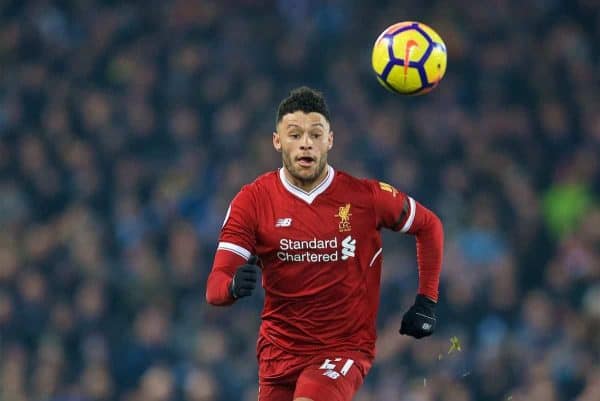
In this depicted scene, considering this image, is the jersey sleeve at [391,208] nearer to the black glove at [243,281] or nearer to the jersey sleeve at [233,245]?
the jersey sleeve at [233,245]

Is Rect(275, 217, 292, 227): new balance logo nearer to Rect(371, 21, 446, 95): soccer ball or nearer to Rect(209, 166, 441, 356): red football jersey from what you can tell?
Rect(209, 166, 441, 356): red football jersey

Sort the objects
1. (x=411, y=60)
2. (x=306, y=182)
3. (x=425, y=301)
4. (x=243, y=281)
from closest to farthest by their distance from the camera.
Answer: (x=243, y=281), (x=306, y=182), (x=425, y=301), (x=411, y=60)

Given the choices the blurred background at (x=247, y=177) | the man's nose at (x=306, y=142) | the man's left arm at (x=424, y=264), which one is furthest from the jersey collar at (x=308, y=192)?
the blurred background at (x=247, y=177)

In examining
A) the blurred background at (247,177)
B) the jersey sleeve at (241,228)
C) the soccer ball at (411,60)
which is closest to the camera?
the jersey sleeve at (241,228)

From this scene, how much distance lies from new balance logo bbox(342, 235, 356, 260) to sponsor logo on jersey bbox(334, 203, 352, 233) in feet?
0.15

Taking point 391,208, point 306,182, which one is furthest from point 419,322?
point 306,182

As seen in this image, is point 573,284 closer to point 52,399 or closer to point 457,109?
point 457,109

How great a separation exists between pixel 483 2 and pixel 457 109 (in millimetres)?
1642

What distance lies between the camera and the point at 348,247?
639 centimetres

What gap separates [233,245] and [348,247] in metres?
0.57

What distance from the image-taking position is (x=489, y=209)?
11695mm

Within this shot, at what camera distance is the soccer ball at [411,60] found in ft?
23.1

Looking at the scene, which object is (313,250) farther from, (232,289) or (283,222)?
(232,289)

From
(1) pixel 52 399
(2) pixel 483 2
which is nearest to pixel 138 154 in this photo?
(1) pixel 52 399
